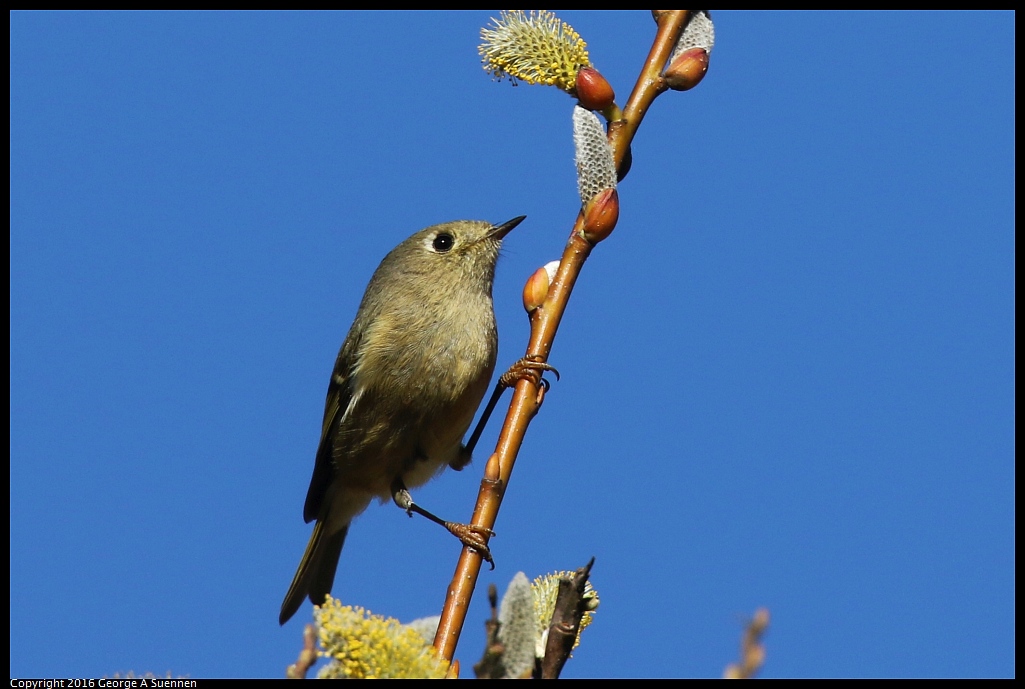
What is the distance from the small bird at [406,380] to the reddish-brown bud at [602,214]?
72.9 inches

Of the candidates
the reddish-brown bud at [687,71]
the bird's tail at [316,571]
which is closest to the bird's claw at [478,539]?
the reddish-brown bud at [687,71]

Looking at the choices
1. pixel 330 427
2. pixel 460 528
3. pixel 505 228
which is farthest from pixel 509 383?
pixel 330 427

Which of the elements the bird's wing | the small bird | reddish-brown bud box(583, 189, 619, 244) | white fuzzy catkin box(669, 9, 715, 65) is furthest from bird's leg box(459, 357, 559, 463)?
white fuzzy catkin box(669, 9, 715, 65)

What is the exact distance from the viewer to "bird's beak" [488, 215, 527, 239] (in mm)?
4530

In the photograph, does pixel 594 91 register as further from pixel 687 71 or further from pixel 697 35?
pixel 697 35

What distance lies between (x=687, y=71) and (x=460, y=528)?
6.03 ft

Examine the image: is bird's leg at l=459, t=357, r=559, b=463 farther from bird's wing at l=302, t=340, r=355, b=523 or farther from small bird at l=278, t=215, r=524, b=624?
bird's wing at l=302, t=340, r=355, b=523

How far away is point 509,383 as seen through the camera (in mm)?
3795

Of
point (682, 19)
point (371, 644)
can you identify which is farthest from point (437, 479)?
point (371, 644)

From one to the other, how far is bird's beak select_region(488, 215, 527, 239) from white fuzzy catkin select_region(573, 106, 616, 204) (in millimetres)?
2022

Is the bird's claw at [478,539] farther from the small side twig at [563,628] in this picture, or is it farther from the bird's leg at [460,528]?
→ the small side twig at [563,628]

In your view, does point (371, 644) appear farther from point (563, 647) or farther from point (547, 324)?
point (547, 324)
